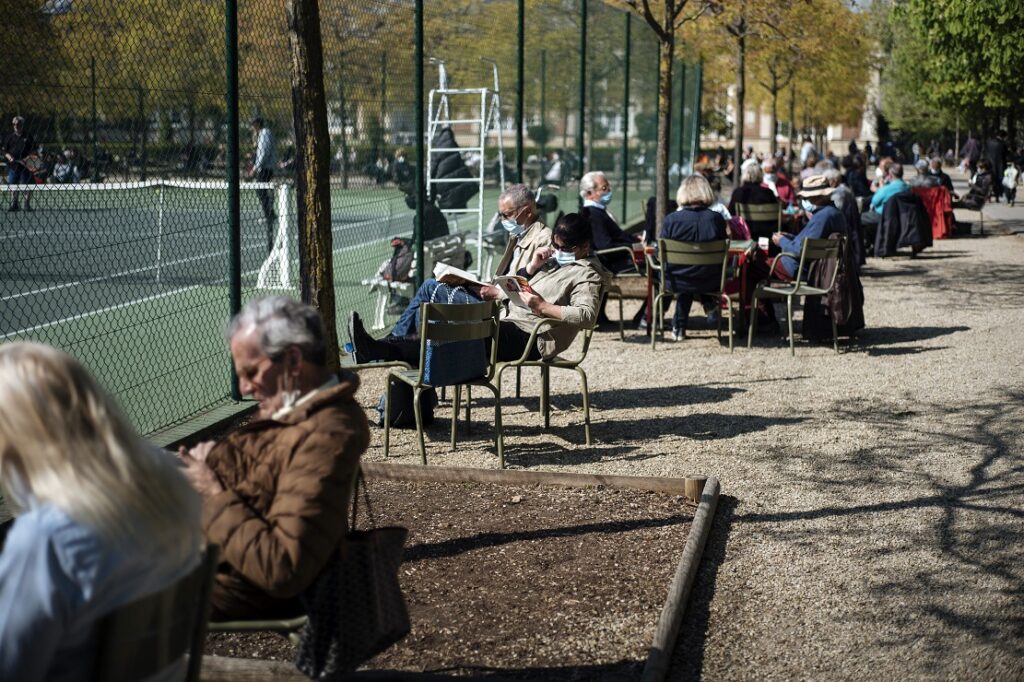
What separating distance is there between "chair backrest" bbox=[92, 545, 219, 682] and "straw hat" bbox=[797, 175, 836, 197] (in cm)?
1030

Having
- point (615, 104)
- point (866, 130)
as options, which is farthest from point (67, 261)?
point (866, 130)

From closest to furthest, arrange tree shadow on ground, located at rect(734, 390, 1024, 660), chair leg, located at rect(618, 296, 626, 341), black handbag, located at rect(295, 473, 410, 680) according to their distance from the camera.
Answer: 1. black handbag, located at rect(295, 473, 410, 680)
2. tree shadow on ground, located at rect(734, 390, 1024, 660)
3. chair leg, located at rect(618, 296, 626, 341)

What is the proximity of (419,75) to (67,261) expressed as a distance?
14.7 ft

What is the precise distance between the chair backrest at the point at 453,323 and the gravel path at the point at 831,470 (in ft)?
2.62

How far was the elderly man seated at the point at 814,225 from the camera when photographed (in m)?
12.0

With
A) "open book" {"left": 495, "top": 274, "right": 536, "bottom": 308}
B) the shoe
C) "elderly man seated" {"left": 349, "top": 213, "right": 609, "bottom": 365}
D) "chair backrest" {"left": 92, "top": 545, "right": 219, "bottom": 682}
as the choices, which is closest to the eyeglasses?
"elderly man seated" {"left": 349, "top": 213, "right": 609, "bottom": 365}

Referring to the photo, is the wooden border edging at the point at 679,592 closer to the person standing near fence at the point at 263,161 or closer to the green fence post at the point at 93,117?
the green fence post at the point at 93,117

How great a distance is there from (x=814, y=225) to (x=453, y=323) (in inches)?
229

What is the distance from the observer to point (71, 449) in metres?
2.59

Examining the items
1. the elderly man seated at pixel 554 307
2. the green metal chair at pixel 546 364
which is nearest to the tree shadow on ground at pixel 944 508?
the green metal chair at pixel 546 364

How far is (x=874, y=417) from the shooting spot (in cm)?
895

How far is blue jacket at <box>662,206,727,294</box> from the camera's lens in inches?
453

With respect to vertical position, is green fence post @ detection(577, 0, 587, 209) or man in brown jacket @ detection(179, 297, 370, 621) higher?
green fence post @ detection(577, 0, 587, 209)

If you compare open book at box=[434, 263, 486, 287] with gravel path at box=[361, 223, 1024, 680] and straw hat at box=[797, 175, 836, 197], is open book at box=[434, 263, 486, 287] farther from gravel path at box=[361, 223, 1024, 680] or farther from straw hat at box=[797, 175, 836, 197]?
straw hat at box=[797, 175, 836, 197]
